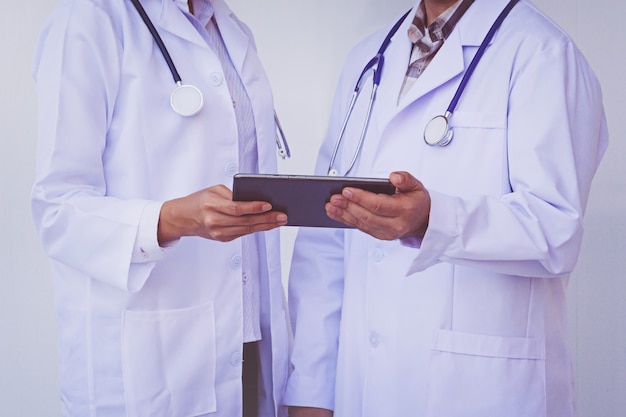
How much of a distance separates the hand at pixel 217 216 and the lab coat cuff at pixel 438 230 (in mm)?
225

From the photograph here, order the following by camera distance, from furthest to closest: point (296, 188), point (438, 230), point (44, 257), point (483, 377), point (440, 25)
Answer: point (44, 257) → point (440, 25) → point (483, 377) → point (438, 230) → point (296, 188)

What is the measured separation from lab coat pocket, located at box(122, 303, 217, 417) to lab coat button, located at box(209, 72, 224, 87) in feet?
1.34

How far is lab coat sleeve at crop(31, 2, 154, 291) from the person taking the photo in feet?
3.93

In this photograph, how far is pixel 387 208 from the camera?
1.08 meters

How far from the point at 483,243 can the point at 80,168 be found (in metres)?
0.67

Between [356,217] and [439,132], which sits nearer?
[356,217]

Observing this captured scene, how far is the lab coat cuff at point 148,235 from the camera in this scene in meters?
1.19

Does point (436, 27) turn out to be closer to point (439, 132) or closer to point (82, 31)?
point (439, 132)

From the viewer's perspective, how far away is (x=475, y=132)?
1318mm

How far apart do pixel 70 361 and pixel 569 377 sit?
90 centimetres

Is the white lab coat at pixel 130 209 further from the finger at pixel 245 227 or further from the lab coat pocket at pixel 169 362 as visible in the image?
the finger at pixel 245 227

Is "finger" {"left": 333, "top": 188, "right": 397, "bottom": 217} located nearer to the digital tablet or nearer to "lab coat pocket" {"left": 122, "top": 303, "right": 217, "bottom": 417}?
the digital tablet

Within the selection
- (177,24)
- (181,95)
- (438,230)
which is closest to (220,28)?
(177,24)

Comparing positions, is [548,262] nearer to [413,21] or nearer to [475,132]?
[475,132]
